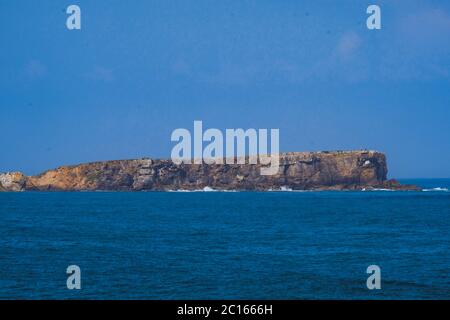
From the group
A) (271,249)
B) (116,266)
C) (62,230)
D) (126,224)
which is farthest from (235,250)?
(126,224)

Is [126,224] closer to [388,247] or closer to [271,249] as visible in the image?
[271,249]

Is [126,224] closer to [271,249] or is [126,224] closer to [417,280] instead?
[271,249]
